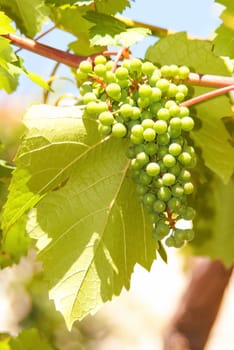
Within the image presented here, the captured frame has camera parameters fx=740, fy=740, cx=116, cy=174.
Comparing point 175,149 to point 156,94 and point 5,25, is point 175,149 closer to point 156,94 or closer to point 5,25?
point 156,94

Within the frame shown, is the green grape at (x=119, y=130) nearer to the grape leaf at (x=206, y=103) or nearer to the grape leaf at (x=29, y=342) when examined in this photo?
the grape leaf at (x=206, y=103)

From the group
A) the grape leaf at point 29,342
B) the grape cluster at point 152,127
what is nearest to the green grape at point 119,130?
the grape cluster at point 152,127

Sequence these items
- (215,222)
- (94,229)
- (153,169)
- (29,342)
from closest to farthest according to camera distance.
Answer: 1. (153,169)
2. (94,229)
3. (29,342)
4. (215,222)

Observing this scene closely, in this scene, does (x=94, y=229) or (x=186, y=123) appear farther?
(x=94, y=229)

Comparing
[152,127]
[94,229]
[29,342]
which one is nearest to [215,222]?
[29,342]

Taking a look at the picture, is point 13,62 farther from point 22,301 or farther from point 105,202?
point 22,301
